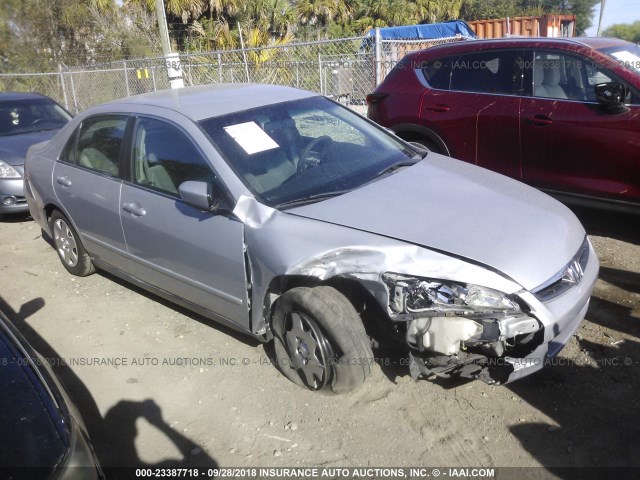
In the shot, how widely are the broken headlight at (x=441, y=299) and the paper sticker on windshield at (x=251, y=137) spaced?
4.30 ft

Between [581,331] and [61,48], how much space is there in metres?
23.9

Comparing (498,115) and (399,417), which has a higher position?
(498,115)

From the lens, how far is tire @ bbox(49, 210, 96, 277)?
16.7ft

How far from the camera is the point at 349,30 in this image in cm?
2950

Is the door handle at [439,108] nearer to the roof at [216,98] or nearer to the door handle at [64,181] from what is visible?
the roof at [216,98]

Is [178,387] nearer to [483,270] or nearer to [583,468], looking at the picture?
[483,270]

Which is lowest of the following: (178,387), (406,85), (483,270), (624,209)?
(178,387)

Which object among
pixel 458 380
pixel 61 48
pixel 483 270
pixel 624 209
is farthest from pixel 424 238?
pixel 61 48

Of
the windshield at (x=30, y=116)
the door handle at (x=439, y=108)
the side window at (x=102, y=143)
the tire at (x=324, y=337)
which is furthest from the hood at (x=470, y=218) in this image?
the windshield at (x=30, y=116)

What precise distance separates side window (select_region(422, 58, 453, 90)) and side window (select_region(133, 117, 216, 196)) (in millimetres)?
3338

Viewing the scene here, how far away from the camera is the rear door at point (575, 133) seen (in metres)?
4.95

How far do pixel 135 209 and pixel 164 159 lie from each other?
416 millimetres

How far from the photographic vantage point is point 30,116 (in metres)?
8.42

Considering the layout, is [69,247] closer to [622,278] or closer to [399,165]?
[399,165]
